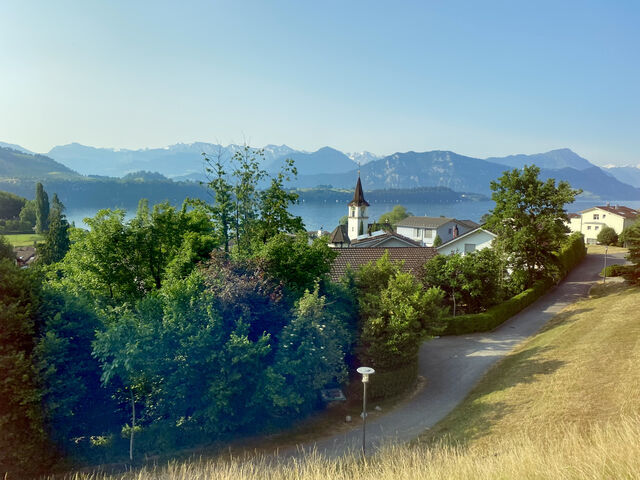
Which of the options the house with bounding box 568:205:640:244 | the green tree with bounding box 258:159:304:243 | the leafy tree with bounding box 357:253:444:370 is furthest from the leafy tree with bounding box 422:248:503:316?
the house with bounding box 568:205:640:244

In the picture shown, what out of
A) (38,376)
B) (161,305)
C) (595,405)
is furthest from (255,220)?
(595,405)

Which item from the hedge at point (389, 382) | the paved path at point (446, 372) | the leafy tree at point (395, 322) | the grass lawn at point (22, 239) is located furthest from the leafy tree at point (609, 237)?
the grass lawn at point (22, 239)

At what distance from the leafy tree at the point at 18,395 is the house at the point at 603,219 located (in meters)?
95.9

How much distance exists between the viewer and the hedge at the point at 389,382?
1730 centimetres

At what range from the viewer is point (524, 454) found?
644 centimetres

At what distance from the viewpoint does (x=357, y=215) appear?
67.5 metres

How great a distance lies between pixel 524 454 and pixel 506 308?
24.5 metres

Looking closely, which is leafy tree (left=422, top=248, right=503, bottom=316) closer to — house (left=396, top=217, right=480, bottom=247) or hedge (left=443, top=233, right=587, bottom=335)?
hedge (left=443, top=233, right=587, bottom=335)

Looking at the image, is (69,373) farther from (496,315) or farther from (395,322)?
(496,315)

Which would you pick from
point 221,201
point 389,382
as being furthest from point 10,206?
point 389,382

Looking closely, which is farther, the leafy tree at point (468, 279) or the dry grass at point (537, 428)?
the leafy tree at point (468, 279)

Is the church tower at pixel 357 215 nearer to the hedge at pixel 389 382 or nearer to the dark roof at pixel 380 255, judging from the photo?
the dark roof at pixel 380 255

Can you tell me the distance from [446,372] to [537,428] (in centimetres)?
782

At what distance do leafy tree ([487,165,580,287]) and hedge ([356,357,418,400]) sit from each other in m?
19.2
